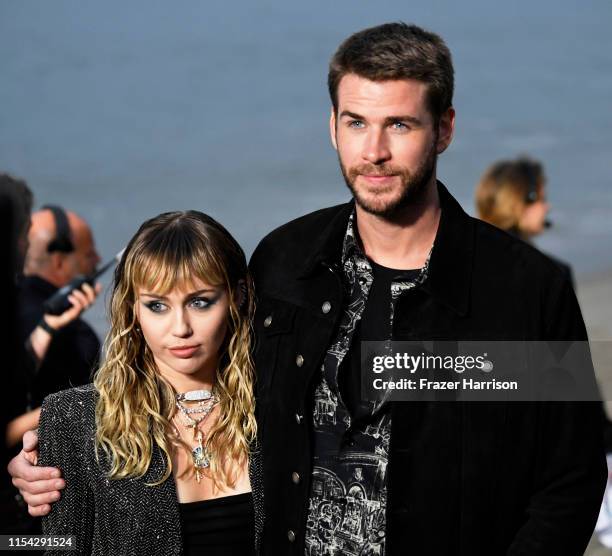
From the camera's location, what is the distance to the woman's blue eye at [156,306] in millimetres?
3021

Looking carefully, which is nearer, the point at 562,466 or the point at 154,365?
the point at 562,466

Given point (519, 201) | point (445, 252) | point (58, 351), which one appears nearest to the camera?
point (445, 252)

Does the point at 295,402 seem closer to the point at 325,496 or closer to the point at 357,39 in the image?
the point at 325,496

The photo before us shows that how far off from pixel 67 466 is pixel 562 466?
4.39ft

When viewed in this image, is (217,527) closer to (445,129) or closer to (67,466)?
(67,466)

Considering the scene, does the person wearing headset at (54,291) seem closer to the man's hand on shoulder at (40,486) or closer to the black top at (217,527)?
the man's hand on shoulder at (40,486)

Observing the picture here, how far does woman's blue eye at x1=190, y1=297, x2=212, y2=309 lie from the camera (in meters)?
3.03

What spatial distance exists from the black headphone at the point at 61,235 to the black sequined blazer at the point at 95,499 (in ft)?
6.02

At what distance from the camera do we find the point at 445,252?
311 cm

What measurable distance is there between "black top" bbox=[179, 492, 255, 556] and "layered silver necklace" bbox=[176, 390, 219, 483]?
0.49 ft

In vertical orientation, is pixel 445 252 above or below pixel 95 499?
above

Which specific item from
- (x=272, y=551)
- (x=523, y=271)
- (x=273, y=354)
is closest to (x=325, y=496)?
(x=272, y=551)

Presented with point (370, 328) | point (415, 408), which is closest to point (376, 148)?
point (370, 328)

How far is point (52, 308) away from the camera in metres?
4.42
